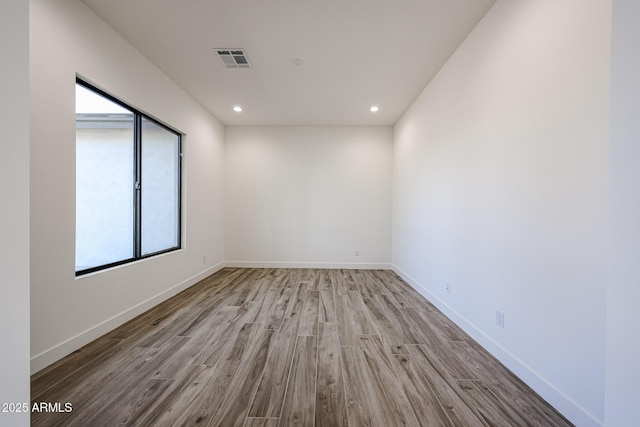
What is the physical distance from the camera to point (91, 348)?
1985mm

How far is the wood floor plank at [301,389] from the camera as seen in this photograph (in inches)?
51.3

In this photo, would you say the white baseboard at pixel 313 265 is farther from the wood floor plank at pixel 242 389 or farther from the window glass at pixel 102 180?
the wood floor plank at pixel 242 389

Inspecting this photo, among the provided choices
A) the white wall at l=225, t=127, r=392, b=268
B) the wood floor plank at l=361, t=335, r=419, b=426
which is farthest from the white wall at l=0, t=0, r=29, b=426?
the white wall at l=225, t=127, r=392, b=268

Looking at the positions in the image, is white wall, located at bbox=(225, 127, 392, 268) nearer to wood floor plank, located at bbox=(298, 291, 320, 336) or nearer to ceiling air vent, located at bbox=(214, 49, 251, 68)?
wood floor plank, located at bbox=(298, 291, 320, 336)

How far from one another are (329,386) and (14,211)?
172 cm

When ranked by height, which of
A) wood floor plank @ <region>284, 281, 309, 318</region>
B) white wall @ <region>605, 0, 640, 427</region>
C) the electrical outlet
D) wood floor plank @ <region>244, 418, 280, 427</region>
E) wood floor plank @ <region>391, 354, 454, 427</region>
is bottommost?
wood floor plank @ <region>284, 281, 309, 318</region>

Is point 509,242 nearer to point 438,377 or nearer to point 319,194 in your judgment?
point 438,377

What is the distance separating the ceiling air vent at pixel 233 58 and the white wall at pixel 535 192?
7.61 feet

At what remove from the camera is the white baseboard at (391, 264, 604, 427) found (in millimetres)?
1258

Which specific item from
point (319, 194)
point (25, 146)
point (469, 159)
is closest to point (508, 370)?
point (469, 159)

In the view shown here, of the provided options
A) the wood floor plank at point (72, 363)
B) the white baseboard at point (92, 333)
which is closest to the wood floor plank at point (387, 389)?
the wood floor plank at point (72, 363)

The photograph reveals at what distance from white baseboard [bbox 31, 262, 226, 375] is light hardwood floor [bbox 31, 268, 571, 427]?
56mm

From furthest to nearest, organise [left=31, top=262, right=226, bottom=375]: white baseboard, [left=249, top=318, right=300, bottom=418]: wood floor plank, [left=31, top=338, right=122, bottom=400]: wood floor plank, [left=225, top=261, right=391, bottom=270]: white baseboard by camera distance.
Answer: [left=225, top=261, right=391, bottom=270]: white baseboard → [left=31, top=262, right=226, bottom=375]: white baseboard → [left=31, top=338, right=122, bottom=400]: wood floor plank → [left=249, top=318, right=300, bottom=418]: wood floor plank

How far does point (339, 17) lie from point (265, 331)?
296 centimetres
